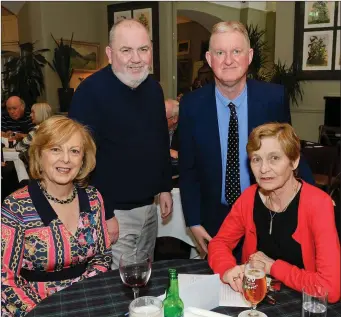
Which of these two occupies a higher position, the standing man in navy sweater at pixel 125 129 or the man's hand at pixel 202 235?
the standing man in navy sweater at pixel 125 129

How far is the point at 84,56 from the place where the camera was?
8.63 meters

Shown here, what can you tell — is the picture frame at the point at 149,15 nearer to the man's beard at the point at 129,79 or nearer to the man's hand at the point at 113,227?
the man's beard at the point at 129,79

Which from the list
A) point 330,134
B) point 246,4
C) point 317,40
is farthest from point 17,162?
point 246,4

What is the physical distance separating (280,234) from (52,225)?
93 cm

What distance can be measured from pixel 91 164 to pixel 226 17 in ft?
25.2

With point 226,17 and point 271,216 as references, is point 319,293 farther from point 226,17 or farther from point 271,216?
point 226,17

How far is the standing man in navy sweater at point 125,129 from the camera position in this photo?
85.5 inches

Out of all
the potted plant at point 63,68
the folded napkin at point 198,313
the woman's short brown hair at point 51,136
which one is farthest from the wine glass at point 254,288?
the potted plant at point 63,68

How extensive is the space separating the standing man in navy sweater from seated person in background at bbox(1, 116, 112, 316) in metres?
0.27

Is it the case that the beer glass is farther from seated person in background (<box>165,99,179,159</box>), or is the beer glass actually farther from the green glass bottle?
seated person in background (<box>165,99,179,159</box>)

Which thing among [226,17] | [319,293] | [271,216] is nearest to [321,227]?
[271,216]

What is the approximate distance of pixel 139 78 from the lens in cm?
223

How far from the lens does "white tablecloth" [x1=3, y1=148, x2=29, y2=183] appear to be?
178 inches

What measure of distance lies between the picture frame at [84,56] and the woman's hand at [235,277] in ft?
24.5
